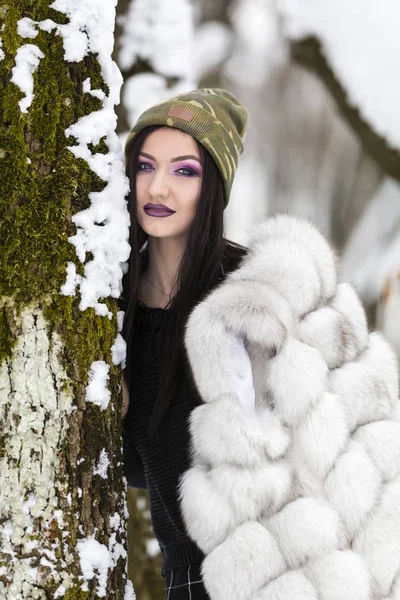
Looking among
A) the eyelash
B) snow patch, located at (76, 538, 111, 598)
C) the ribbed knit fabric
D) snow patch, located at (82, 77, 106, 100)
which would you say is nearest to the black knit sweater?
the ribbed knit fabric

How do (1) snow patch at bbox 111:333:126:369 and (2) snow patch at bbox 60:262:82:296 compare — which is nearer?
(2) snow patch at bbox 60:262:82:296

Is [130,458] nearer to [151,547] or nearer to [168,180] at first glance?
[168,180]

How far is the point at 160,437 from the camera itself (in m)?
2.54

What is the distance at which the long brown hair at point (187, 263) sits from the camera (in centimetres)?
254

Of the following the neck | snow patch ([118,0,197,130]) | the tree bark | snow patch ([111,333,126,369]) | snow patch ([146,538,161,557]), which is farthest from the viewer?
snow patch ([146,538,161,557])

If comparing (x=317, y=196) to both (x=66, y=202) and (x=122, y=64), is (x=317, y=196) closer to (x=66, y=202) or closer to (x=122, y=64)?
(x=122, y=64)

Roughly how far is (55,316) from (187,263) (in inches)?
26.5

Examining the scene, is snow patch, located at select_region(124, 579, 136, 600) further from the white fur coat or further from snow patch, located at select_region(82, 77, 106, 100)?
snow patch, located at select_region(82, 77, 106, 100)

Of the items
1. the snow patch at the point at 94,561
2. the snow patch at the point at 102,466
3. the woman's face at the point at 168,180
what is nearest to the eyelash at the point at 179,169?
the woman's face at the point at 168,180

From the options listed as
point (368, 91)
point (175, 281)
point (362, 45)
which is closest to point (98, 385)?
point (175, 281)

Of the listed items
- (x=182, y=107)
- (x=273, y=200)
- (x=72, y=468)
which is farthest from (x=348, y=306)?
(x=273, y=200)

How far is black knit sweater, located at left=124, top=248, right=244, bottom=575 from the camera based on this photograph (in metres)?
2.51

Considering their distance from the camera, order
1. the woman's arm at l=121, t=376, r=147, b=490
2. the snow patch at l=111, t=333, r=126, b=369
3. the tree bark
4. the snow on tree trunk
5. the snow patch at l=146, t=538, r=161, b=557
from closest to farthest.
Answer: the snow on tree trunk < the snow patch at l=111, t=333, r=126, b=369 < the woman's arm at l=121, t=376, r=147, b=490 < the tree bark < the snow patch at l=146, t=538, r=161, b=557

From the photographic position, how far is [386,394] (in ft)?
7.88
